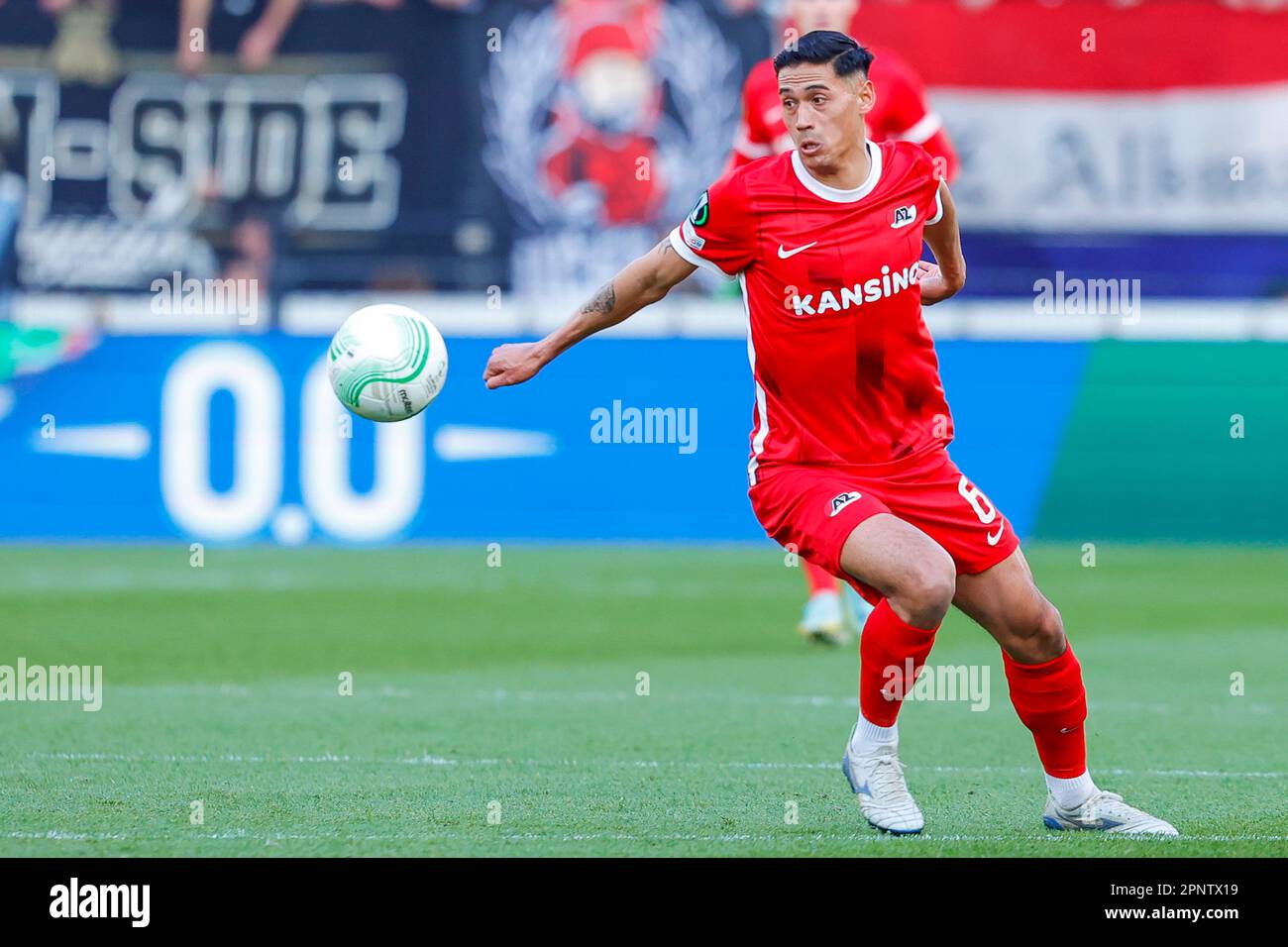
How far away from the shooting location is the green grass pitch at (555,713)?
18.2ft

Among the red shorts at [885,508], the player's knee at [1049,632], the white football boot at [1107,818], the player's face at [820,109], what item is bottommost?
the white football boot at [1107,818]

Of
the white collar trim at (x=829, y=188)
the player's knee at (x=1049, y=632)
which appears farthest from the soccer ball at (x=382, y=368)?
the player's knee at (x=1049, y=632)

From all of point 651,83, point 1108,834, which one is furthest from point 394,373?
point 651,83

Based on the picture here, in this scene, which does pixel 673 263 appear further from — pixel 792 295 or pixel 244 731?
pixel 244 731

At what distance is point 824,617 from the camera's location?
9898 millimetres

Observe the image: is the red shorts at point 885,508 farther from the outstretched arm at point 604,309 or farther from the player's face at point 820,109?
the player's face at point 820,109

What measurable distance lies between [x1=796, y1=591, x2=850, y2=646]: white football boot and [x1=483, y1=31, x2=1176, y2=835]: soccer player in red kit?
4.14 m

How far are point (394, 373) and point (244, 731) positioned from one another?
83.7 inches

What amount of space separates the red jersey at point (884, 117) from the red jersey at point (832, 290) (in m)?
3.46

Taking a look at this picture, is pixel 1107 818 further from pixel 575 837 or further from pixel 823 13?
pixel 823 13

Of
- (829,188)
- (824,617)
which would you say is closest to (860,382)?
(829,188)

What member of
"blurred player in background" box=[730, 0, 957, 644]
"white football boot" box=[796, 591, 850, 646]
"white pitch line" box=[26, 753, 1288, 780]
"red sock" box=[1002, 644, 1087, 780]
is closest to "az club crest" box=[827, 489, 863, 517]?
"red sock" box=[1002, 644, 1087, 780]

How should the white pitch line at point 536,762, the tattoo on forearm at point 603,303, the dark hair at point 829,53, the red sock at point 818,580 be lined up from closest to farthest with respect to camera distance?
the dark hair at point 829,53 → the tattoo on forearm at point 603,303 → the white pitch line at point 536,762 → the red sock at point 818,580
